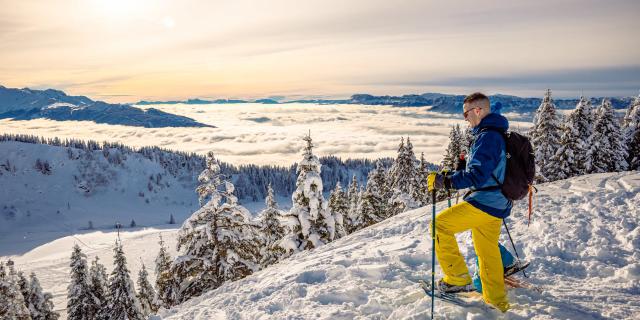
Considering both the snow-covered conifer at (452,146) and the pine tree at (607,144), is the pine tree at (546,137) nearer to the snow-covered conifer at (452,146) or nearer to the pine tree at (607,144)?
the pine tree at (607,144)

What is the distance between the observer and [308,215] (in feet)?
70.2

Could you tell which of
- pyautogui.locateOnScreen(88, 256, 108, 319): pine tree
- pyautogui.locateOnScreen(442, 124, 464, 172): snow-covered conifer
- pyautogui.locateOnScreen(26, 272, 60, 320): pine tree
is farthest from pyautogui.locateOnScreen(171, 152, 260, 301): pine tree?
pyautogui.locateOnScreen(26, 272, 60, 320): pine tree

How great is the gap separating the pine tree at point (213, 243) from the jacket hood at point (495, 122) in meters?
15.1

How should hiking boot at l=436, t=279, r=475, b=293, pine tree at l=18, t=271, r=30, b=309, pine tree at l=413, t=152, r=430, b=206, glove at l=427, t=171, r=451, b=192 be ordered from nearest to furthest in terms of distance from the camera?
glove at l=427, t=171, r=451, b=192
hiking boot at l=436, t=279, r=475, b=293
pine tree at l=18, t=271, r=30, b=309
pine tree at l=413, t=152, r=430, b=206

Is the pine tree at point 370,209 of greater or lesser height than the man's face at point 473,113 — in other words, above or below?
below

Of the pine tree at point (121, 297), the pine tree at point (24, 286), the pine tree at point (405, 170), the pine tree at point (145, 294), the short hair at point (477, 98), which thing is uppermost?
the short hair at point (477, 98)

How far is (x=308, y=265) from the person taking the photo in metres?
9.07

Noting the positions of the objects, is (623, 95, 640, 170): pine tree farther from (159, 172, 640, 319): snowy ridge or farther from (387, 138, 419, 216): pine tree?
(159, 172, 640, 319): snowy ridge

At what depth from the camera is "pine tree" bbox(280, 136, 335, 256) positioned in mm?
21047

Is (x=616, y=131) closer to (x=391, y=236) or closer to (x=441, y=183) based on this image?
(x=391, y=236)

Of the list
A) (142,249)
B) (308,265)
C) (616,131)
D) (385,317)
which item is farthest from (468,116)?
(142,249)

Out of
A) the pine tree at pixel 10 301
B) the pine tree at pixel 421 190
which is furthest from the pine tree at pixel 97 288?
the pine tree at pixel 421 190

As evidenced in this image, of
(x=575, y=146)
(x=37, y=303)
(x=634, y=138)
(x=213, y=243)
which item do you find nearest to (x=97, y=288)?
(x=37, y=303)

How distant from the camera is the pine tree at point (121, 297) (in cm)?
2877
